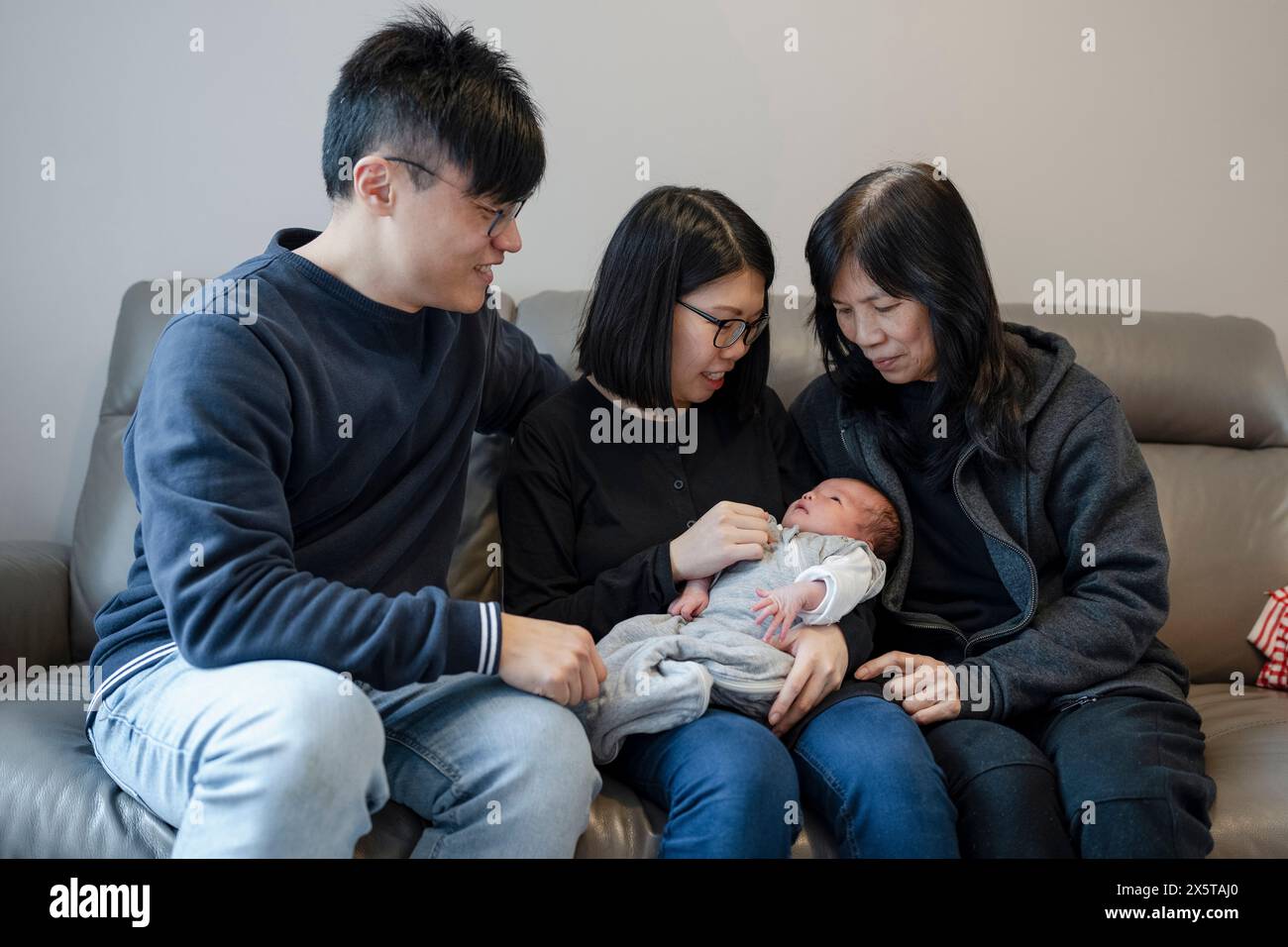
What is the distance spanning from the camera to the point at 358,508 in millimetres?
1493

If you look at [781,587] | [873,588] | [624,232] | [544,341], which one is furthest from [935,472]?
[544,341]

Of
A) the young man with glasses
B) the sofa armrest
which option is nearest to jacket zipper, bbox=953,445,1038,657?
the young man with glasses

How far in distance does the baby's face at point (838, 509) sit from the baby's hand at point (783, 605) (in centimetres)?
17

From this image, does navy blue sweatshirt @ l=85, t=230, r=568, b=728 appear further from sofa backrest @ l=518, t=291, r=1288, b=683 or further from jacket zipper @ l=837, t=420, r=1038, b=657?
jacket zipper @ l=837, t=420, r=1038, b=657

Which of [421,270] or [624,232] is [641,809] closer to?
[421,270]

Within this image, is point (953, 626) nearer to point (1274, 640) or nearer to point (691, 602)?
point (691, 602)

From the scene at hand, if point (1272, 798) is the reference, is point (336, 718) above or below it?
above

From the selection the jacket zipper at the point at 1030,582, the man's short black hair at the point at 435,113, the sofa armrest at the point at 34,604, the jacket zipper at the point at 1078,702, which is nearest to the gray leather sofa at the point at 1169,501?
the sofa armrest at the point at 34,604

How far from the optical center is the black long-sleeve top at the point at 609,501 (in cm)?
162

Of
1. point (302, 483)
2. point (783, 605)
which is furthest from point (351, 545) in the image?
point (783, 605)

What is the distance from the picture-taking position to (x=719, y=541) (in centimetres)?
157

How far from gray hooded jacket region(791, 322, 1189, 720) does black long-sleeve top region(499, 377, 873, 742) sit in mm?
148
